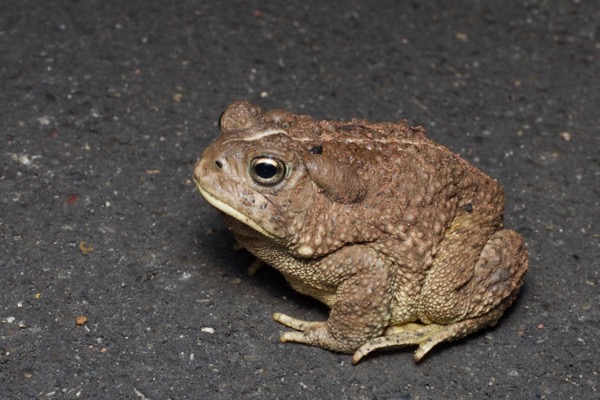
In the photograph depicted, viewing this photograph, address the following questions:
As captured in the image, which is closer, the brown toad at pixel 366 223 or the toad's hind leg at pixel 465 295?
the brown toad at pixel 366 223

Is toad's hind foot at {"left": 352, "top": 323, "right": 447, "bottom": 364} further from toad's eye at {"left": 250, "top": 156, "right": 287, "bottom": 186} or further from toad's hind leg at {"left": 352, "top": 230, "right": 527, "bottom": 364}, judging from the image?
toad's eye at {"left": 250, "top": 156, "right": 287, "bottom": 186}

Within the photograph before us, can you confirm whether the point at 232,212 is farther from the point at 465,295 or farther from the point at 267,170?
the point at 465,295

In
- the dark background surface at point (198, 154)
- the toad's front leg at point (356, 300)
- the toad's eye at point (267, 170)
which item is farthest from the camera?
the dark background surface at point (198, 154)

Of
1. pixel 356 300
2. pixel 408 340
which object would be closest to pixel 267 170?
pixel 356 300

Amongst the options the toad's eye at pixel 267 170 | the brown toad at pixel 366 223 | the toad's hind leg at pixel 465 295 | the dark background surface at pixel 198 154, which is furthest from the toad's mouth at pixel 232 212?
the toad's hind leg at pixel 465 295

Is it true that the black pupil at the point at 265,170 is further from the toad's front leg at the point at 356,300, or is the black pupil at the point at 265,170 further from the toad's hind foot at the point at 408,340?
the toad's hind foot at the point at 408,340

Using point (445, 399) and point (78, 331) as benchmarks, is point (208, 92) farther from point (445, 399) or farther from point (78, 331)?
point (445, 399)

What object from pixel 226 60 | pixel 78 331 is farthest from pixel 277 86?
pixel 78 331

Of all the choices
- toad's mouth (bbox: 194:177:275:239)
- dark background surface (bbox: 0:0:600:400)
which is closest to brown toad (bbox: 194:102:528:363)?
toad's mouth (bbox: 194:177:275:239)
